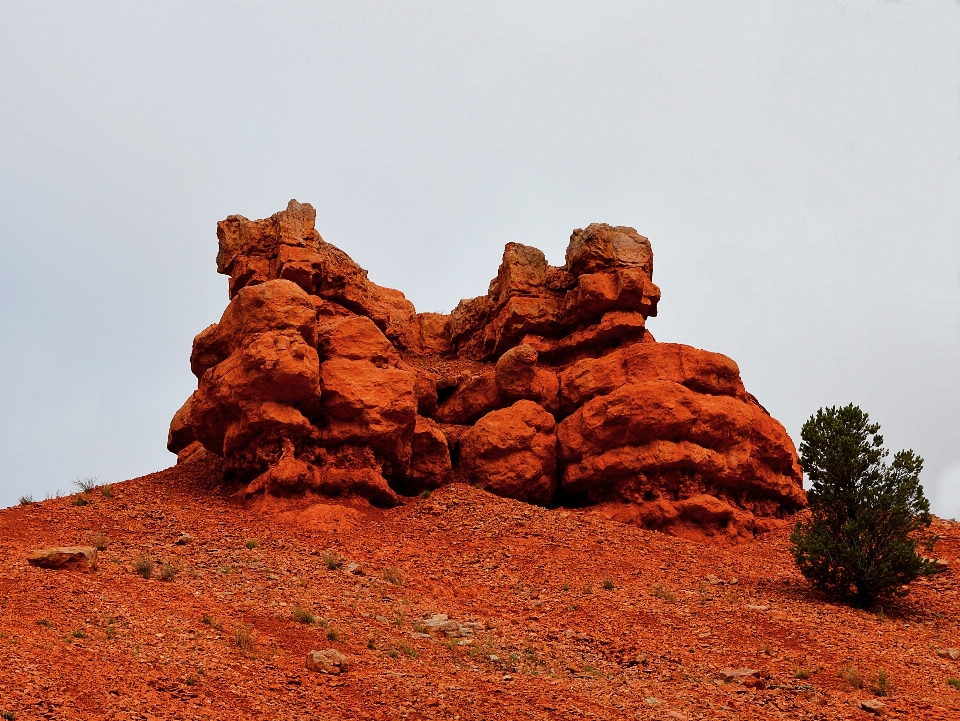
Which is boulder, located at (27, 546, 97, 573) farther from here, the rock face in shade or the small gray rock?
the rock face in shade

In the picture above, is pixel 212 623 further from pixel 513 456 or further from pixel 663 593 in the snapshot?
pixel 513 456

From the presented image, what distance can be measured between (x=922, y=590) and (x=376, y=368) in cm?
1603

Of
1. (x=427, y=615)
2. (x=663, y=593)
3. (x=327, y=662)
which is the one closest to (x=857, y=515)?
(x=663, y=593)

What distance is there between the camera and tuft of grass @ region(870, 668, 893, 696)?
15.3 m

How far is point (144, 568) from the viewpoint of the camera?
18.4 meters

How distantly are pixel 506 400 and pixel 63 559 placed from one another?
652 inches

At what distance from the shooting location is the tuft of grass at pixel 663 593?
20266mm

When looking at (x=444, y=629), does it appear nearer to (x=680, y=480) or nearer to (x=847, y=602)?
(x=847, y=602)

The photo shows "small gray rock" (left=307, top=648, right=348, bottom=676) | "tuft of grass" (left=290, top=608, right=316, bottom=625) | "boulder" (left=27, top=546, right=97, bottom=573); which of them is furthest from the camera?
"boulder" (left=27, top=546, right=97, bottom=573)

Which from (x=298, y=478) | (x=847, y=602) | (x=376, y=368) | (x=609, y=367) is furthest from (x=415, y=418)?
(x=847, y=602)

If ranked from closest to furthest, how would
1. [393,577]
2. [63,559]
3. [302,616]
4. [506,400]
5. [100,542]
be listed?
[302,616]
[63,559]
[393,577]
[100,542]
[506,400]

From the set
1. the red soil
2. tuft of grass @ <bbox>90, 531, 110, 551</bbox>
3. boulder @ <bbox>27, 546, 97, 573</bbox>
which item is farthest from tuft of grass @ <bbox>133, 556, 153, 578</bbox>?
tuft of grass @ <bbox>90, 531, 110, 551</bbox>

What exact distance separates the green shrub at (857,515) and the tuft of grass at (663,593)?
3.53 metres

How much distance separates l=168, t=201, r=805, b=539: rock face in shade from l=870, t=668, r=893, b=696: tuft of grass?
1138cm
